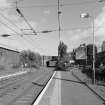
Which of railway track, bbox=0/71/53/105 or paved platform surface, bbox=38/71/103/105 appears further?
railway track, bbox=0/71/53/105

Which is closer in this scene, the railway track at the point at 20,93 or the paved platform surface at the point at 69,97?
the paved platform surface at the point at 69,97

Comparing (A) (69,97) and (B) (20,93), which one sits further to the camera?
(B) (20,93)

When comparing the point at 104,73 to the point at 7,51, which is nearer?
the point at 104,73

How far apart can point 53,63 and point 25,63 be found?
35.4 metres

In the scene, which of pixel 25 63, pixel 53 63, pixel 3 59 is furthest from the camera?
pixel 53 63

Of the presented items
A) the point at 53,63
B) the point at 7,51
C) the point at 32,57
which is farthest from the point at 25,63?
the point at 53,63

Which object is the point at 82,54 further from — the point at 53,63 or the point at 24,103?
the point at 24,103

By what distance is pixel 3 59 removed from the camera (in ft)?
178

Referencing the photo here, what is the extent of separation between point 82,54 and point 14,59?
22.9m

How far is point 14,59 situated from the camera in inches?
2603

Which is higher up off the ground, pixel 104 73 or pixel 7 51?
pixel 7 51

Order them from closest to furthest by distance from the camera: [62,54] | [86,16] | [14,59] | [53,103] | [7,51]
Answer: [53,103]
[86,16]
[7,51]
[14,59]
[62,54]

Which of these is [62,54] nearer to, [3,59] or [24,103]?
[3,59]

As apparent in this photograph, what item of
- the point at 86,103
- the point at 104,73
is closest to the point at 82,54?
the point at 104,73
